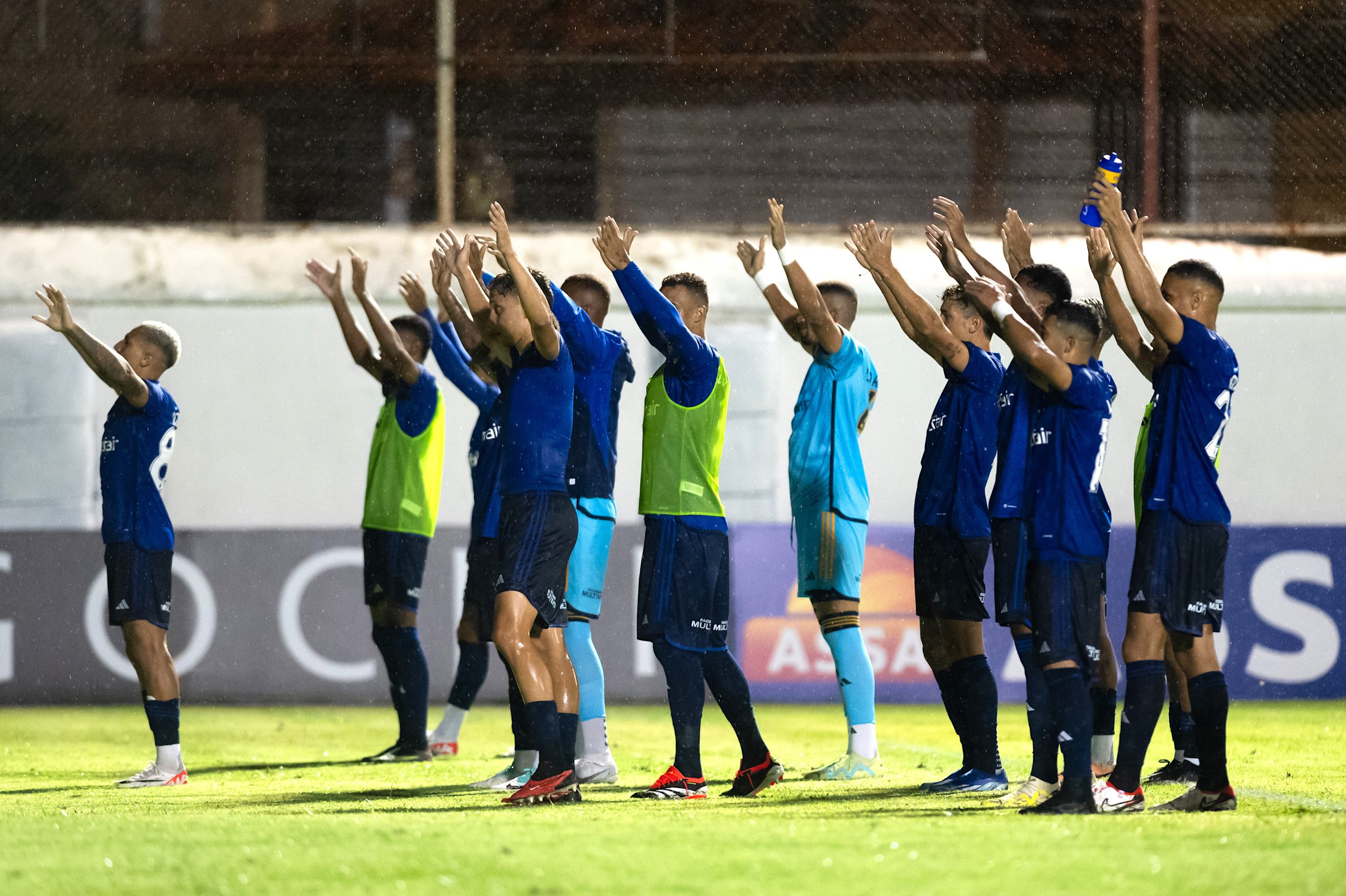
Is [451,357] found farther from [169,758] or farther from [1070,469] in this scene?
[1070,469]

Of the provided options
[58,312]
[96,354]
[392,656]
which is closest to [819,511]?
[392,656]

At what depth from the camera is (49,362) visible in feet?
35.7

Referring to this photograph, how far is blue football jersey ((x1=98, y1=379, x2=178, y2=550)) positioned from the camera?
637cm

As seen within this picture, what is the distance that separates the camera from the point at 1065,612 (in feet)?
16.2

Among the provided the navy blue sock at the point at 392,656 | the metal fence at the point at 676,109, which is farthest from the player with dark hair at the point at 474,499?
the metal fence at the point at 676,109

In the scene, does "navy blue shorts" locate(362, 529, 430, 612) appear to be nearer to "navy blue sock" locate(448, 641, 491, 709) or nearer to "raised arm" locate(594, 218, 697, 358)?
"navy blue sock" locate(448, 641, 491, 709)

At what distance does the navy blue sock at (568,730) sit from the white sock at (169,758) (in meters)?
1.74

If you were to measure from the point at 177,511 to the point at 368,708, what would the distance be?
99.1 inches

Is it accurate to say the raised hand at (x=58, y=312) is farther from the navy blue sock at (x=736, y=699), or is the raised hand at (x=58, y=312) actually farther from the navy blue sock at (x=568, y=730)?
the navy blue sock at (x=736, y=699)

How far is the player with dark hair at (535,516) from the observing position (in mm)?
5203

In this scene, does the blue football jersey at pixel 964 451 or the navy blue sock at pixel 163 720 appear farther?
the navy blue sock at pixel 163 720

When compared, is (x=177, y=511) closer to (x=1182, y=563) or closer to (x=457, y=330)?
(x=457, y=330)

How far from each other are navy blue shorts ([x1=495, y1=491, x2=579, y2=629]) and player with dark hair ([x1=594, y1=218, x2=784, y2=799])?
1.22 feet

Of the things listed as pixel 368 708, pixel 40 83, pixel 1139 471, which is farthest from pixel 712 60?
pixel 1139 471
